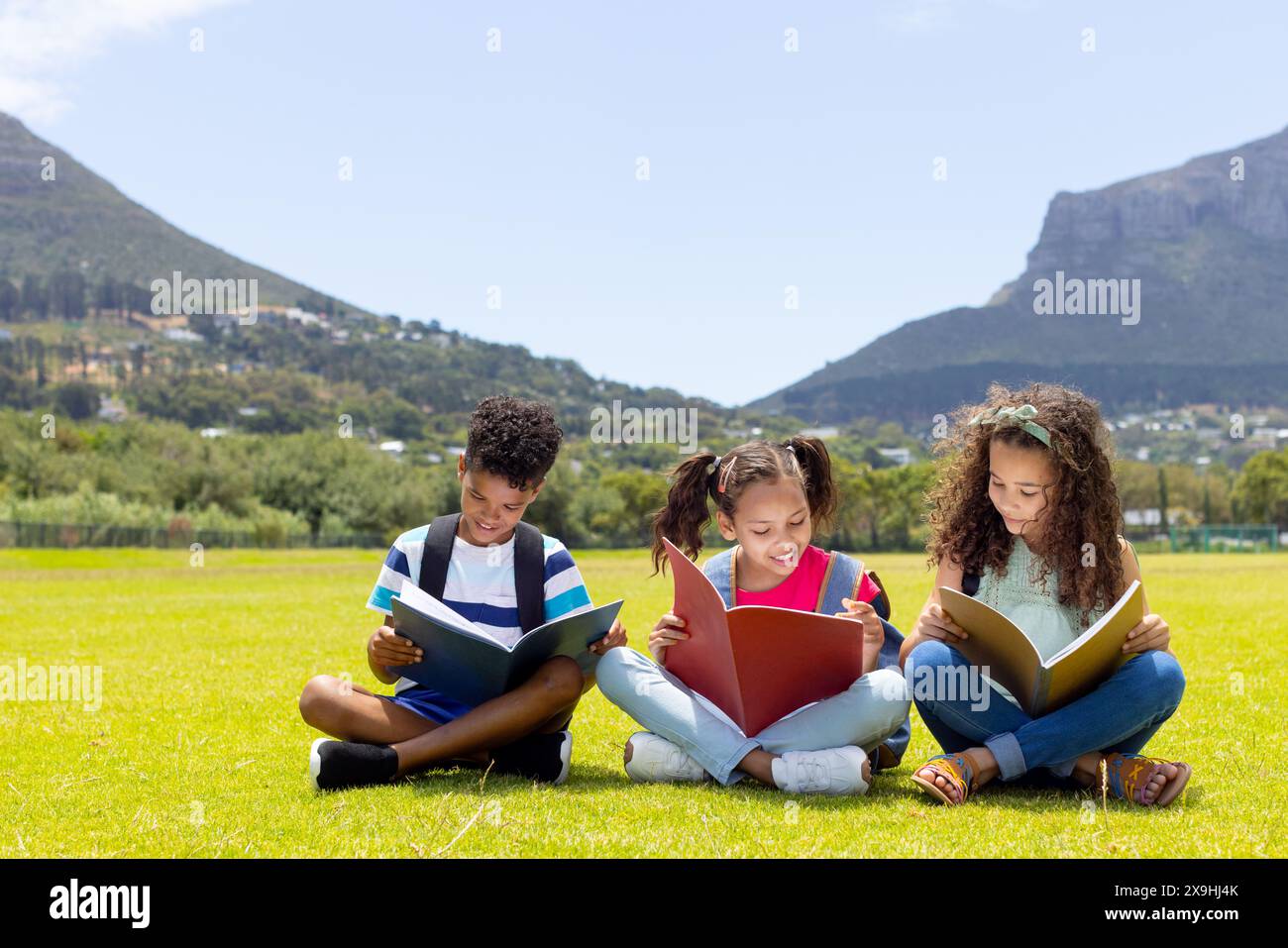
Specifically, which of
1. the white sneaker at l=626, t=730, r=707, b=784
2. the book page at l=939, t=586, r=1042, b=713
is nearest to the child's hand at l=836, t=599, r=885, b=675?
the book page at l=939, t=586, r=1042, b=713

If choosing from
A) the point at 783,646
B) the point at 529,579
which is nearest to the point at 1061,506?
the point at 783,646

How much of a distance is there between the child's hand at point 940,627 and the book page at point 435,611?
5.62ft

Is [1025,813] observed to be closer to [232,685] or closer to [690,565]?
[690,565]

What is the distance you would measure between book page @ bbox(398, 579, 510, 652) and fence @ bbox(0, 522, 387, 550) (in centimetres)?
5051

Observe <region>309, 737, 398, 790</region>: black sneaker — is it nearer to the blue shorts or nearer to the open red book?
the blue shorts

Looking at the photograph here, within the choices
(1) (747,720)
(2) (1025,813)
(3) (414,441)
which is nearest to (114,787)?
(1) (747,720)

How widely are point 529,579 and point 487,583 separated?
204mm

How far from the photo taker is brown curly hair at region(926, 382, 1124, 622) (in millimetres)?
4980

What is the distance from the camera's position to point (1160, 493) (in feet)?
430

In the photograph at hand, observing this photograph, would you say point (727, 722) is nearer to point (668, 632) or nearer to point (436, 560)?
point (668, 632)

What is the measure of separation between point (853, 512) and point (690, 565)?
345 ft
